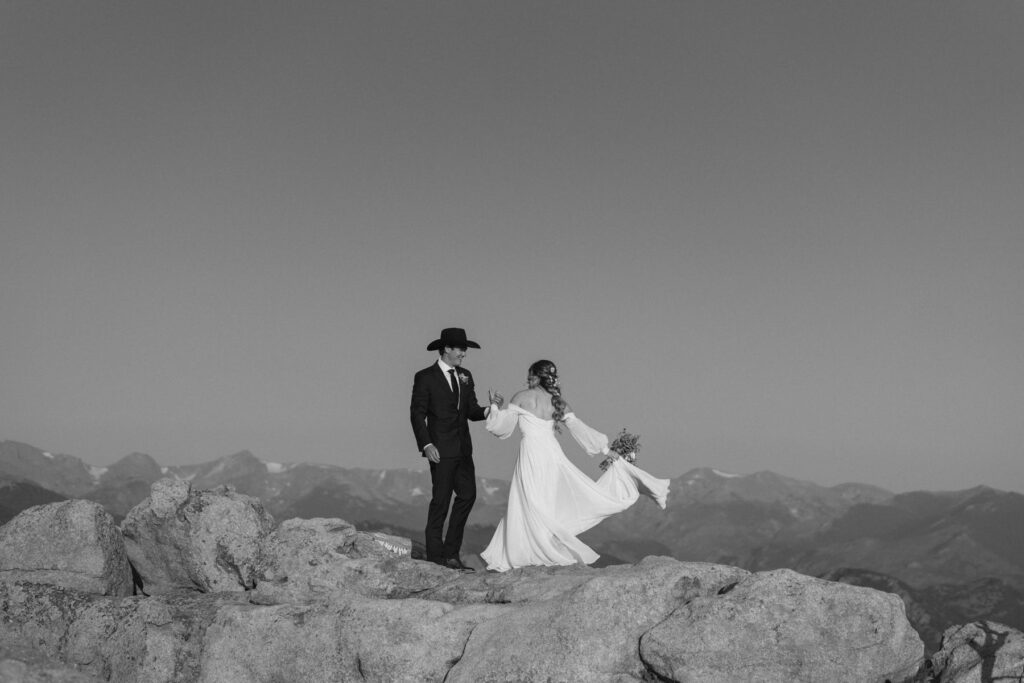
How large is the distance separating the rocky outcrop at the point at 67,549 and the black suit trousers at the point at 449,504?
5.91 metres

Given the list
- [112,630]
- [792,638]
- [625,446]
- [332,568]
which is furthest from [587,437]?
[112,630]

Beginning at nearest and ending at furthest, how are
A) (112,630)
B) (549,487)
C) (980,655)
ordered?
(980,655) → (112,630) → (549,487)

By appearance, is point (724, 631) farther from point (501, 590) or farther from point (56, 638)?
point (56, 638)

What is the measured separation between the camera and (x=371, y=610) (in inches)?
525

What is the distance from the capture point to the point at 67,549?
52.2ft

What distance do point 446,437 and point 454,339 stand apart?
6.21 ft

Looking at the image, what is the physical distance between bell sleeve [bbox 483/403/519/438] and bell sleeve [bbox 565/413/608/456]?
3.80 ft

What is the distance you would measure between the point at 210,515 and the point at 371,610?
4.83 meters

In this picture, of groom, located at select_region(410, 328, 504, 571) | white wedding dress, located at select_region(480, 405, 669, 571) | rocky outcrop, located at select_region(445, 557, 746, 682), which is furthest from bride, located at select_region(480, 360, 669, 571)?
rocky outcrop, located at select_region(445, 557, 746, 682)

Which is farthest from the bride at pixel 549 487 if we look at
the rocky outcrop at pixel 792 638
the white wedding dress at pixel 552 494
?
the rocky outcrop at pixel 792 638

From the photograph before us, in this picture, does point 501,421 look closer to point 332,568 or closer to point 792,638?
point 332,568

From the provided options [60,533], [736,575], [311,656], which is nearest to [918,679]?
[736,575]

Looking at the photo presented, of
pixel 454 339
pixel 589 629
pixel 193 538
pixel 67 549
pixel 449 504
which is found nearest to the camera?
pixel 589 629

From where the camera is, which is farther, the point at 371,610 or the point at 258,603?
the point at 258,603
